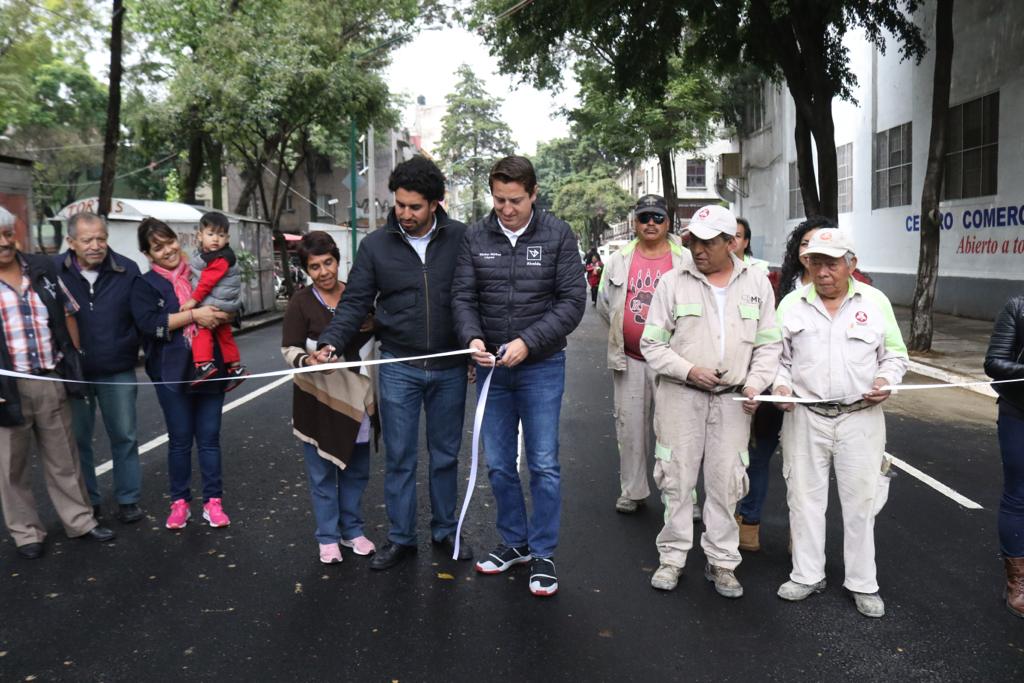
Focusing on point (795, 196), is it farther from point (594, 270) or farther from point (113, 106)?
point (113, 106)

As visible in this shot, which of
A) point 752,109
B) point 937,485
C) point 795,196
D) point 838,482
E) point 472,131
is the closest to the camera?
point 838,482

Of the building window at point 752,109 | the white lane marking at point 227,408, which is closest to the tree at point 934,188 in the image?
the white lane marking at point 227,408

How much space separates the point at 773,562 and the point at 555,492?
131cm


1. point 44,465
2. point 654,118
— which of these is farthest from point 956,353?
point 654,118

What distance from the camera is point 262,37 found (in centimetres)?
2141

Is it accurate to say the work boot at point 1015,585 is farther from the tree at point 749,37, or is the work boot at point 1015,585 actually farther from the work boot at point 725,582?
the tree at point 749,37

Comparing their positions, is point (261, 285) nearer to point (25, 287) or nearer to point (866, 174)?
point (866, 174)

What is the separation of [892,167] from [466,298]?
66.3 ft

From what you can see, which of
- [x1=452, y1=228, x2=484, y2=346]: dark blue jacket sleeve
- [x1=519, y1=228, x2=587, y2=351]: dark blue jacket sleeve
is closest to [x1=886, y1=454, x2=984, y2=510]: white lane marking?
[x1=519, y1=228, x2=587, y2=351]: dark blue jacket sleeve

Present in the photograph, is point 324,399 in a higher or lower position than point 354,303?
lower

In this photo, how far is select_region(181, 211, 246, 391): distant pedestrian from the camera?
5.25 m

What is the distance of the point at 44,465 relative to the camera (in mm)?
5047

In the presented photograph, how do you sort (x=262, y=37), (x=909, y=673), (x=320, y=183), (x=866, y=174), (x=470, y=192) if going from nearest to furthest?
1. (x=909, y=673)
2. (x=262, y=37)
3. (x=866, y=174)
4. (x=320, y=183)
5. (x=470, y=192)

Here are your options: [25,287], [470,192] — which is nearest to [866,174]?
[25,287]
